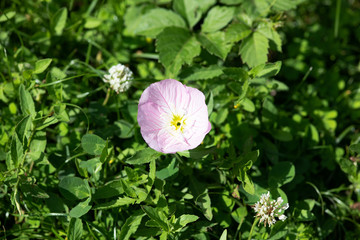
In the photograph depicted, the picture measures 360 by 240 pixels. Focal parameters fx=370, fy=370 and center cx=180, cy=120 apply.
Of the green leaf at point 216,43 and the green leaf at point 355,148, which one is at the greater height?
the green leaf at point 216,43

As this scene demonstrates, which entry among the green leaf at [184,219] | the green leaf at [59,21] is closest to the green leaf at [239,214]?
the green leaf at [184,219]

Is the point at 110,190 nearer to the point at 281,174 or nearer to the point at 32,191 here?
the point at 32,191

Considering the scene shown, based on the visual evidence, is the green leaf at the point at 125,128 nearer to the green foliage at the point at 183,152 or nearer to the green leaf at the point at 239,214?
the green foliage at the point at 183,152

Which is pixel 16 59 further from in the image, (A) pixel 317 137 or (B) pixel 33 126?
(A) pixel 317 137

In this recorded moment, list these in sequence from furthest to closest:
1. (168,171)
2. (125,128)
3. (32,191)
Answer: (125,128)
(168,171)
(32,191)

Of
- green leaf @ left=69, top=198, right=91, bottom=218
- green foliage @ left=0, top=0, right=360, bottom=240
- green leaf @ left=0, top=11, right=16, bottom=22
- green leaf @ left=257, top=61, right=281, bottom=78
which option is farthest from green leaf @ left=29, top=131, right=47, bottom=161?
green leaf @ left=257, top=61, right=281, bottom=78

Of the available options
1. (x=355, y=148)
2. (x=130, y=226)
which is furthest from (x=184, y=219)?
(x=355, y=148)
